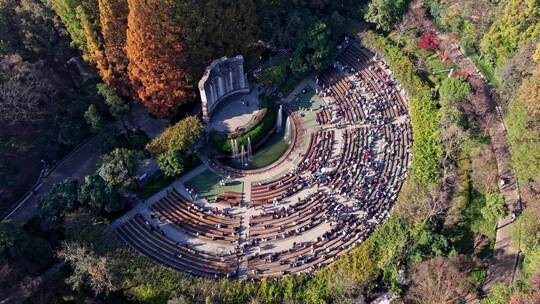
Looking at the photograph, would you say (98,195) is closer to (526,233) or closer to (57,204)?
(57,204)

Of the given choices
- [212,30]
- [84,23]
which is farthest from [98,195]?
[212,30]

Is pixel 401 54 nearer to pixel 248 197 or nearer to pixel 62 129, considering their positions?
pixel 248 197

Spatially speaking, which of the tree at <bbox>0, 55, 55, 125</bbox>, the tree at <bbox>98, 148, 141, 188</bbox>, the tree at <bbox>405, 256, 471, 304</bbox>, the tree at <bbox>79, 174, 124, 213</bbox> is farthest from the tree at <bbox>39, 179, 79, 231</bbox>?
the tree at <bbox>405, 256, 471, 304</bbox>

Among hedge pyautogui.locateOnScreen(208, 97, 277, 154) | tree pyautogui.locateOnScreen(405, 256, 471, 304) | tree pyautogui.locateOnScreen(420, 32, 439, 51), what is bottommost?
tree pyautogui.locateOnScreen(405, 256, 471, 304)

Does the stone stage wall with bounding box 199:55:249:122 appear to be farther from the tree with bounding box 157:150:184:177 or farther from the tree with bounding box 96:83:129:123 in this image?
the tree with bounding box 96:83:129:123

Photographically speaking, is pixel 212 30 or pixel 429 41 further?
pixel 429 41

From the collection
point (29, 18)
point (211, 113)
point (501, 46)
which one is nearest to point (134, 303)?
point (211, 113)
